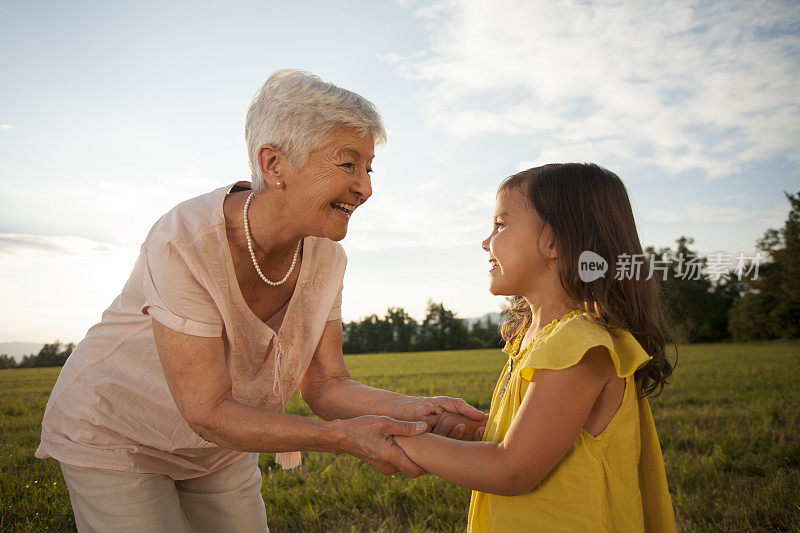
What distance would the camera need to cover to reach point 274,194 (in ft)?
8.74

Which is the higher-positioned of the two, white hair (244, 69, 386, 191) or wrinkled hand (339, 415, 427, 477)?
white hair (244, 69, 386, 191)

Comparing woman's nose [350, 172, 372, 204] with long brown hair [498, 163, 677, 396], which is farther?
woman's nose [350, 172, 372, 204]

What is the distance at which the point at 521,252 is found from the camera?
2.36 meters

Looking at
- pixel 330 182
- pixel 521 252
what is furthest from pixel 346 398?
pixel 521 252

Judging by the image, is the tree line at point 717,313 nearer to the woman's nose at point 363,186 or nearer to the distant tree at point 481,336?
the distant tree at point 481,336

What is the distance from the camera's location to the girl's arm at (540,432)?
1946mm

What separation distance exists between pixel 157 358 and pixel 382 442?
4.14 feet

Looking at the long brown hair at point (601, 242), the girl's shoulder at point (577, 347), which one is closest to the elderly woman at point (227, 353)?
the girl's shoulder at point (577, 347)

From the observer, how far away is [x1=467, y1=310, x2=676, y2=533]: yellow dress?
1.98 metres

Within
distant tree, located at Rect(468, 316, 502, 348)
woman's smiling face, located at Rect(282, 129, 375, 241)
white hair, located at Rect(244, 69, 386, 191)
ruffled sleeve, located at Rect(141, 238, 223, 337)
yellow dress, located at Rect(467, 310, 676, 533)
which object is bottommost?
distant tree, located at Rect(468, 316, 502, 348)

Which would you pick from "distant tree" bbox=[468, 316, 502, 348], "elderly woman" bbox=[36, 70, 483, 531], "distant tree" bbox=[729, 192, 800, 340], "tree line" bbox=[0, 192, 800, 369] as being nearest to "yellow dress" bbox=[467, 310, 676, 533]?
"elderly woman" bbox=[36, 70, 483, 531]

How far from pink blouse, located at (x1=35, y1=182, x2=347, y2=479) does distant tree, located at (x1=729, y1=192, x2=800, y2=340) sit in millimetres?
52651

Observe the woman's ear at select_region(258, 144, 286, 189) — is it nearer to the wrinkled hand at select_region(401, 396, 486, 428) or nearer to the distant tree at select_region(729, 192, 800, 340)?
the wrinkled hand at select_region(401, 396, 486, 428)

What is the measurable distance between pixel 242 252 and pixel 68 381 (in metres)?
1.08
